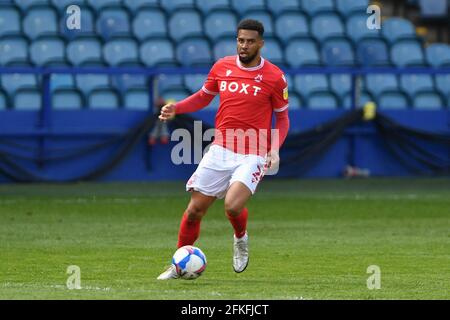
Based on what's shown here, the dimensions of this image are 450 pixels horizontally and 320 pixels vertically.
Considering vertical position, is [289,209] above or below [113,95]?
below

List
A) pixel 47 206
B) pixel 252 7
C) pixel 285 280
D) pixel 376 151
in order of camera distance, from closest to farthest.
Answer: pixel 285 280 < pixel 47 206 < pixel 376 151 < pixel 252 7

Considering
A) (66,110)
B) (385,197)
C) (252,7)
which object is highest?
(252,7)

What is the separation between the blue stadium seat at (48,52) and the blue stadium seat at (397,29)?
6.73 metres

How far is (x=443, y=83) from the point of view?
79.8ft

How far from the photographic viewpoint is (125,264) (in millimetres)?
12383

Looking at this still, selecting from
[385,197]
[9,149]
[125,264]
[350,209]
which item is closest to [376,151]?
[385,197]

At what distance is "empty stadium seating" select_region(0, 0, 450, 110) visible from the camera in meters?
22.0

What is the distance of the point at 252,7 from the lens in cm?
→ 2478

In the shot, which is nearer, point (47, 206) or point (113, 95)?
point (47, 206)

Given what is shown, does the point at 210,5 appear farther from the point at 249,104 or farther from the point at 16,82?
the point at 249,104

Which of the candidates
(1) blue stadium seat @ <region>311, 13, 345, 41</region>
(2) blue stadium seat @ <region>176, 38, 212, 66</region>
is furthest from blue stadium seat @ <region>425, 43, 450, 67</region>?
(2) blue stadium seat @ <region>176, 38, 212, 66</region>

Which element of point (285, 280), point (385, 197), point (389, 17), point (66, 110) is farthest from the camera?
point (389, 17)

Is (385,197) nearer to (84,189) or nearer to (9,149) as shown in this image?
(84,189)

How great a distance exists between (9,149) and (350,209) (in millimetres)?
5912
